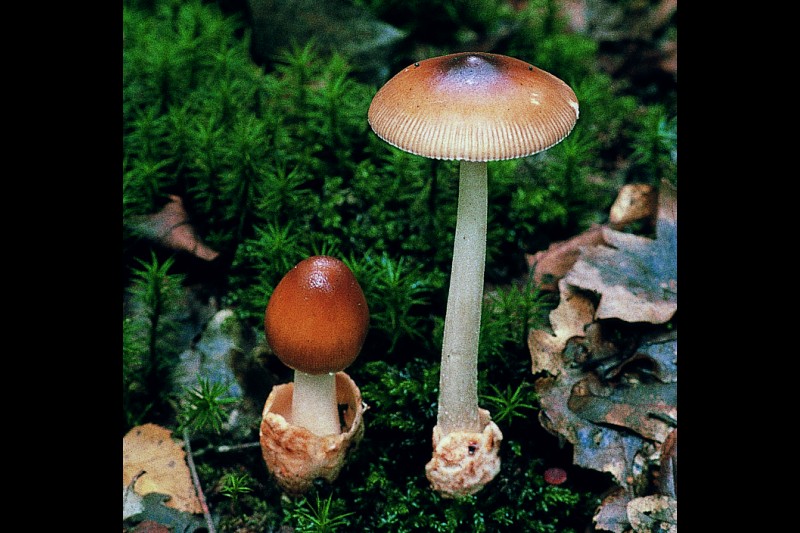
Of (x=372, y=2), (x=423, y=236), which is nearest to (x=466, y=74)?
(x=423, y=236)

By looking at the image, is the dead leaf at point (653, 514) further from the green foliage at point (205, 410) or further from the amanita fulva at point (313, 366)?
the green foliage at point (205, 410)

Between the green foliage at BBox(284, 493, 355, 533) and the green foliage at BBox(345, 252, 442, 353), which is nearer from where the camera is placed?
the green foliage at BBox(284, 493, 355, 533)

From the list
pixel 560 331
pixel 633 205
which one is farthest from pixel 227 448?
pixel 633 205

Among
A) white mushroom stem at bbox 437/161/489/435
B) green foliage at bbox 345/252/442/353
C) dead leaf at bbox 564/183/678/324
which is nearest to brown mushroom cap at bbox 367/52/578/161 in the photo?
white mushroom stem at bbox 437/161/489/435

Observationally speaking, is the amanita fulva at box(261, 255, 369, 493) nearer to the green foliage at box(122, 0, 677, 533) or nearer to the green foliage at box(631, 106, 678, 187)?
the green foliage at box(122, 0, 677, 533)

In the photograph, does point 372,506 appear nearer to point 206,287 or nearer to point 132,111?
point 206,287

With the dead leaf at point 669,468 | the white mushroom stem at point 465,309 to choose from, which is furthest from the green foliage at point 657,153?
the white mushroom stem at point 465,309

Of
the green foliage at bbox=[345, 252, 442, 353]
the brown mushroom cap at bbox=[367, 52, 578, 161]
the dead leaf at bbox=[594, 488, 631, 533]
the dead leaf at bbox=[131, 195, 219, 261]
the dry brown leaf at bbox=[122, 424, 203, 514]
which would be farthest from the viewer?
the dead leaf at bbox=[131, 195, 219, 261]
